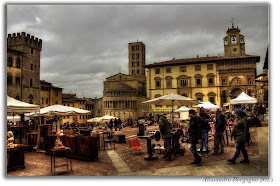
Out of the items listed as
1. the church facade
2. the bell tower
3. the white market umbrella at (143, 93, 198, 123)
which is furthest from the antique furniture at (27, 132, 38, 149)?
the bell tower

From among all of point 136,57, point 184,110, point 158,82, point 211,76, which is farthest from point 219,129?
point 136,57

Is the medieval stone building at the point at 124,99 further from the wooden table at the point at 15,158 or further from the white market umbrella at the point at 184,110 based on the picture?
the wooden table at the point at 15,158

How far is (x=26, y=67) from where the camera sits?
126 ft

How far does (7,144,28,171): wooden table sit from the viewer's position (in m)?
5.93

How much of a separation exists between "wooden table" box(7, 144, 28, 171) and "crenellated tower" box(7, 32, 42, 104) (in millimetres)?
32272

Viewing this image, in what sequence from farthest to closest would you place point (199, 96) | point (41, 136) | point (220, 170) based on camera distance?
point (199, 96) < point (41, 136) < point (220, 170)

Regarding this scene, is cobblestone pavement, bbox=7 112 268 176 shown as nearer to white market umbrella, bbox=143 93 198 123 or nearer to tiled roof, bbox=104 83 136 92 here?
white market umbrella, bbox=143 93 198 123

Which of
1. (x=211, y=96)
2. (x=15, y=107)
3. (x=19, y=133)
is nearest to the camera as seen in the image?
(x=15, y=107)

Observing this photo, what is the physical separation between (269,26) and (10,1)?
7.65 m

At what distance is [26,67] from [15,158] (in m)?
37.4

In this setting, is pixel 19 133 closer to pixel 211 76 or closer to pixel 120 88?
pixel 211 76

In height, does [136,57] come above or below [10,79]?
above
